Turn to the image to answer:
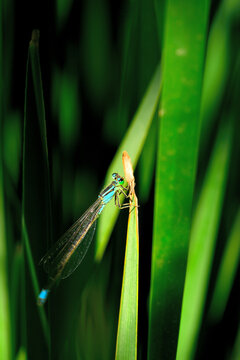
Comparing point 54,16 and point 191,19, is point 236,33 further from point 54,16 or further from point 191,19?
point 54,16

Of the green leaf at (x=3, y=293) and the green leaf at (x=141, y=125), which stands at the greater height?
the green leaf at (x=141, y=125)

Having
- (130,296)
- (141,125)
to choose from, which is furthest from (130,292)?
Result: (141,125)

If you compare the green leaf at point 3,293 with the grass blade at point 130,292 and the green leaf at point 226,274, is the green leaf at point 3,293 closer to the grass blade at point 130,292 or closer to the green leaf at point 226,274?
the grass blade at point 130,292

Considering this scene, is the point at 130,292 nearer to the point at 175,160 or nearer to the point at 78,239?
the point at 175,160

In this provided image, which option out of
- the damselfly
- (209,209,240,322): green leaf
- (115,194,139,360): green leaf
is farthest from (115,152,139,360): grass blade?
(209,209,240,322): green leaf

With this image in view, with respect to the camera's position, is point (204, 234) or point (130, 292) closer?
point (130, 292)

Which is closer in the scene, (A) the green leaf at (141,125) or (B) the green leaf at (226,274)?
(A) the green leaf at (141,125)

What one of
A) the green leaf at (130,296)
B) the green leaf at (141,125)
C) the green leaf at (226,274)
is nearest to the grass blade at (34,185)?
the green leaf at (141,125)
